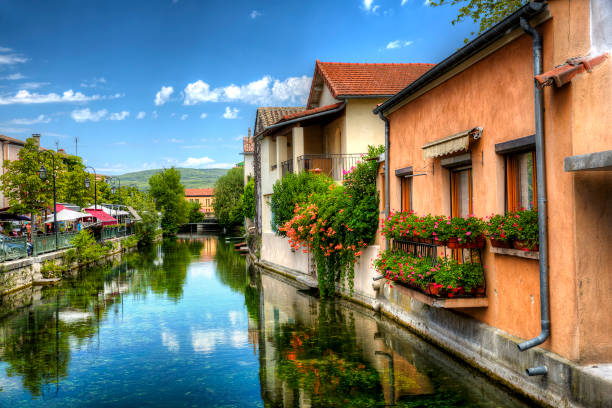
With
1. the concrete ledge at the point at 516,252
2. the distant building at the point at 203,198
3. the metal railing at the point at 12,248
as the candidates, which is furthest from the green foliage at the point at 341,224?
the distant building at the point at 203,198

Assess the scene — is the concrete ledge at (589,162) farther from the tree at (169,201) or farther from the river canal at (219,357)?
the tree at (169,201)

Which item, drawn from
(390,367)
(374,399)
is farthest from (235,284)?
(374,399)

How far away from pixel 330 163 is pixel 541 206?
662 inches

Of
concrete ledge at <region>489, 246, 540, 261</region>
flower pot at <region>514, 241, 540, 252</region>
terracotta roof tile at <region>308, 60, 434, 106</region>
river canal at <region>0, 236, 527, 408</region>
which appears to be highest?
terracotta roof tile at <region>308, 60, 434, 106</region>

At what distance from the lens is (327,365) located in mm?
9438

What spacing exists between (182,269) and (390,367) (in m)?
20.7

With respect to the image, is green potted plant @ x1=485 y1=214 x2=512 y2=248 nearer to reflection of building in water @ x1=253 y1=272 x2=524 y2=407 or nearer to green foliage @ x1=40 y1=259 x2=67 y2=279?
reflection of building in water @ x1=253 y1=272 x2=524 y2=407

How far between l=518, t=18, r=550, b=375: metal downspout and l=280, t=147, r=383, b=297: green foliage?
24.4 feet

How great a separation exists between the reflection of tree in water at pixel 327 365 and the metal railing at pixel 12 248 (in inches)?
453

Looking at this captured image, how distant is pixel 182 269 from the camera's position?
28.3m

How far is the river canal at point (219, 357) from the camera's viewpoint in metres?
7.93

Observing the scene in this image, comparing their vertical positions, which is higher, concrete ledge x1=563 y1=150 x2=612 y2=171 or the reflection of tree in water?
concrete ledge x1=563 y1=150 x2=612 y2=171

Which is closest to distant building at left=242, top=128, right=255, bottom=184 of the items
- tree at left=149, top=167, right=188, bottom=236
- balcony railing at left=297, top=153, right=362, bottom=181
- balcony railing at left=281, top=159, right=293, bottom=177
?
tree at left=149, top=167, right=188, bottom=236

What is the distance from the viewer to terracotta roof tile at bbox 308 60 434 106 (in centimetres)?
2092
